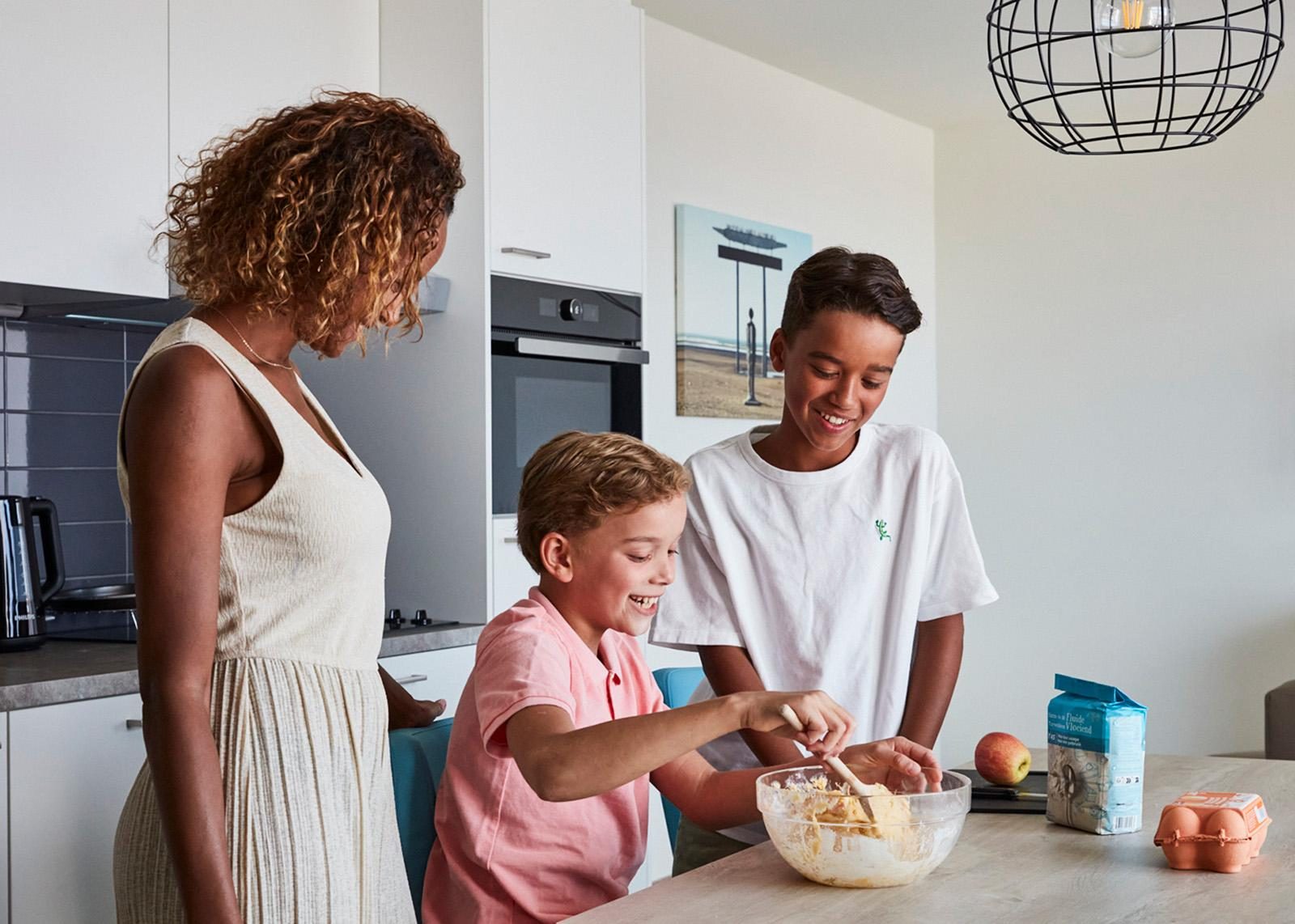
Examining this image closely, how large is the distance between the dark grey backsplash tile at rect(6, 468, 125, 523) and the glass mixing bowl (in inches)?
74.8

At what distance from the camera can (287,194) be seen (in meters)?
1.14

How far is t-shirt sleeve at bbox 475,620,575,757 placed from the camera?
125cm

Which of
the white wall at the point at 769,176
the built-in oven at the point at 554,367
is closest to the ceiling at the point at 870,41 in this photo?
the white wall at the point at 769,176

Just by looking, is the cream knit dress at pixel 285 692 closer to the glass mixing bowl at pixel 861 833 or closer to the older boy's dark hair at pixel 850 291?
the glass mixing bowl at pixel 861 833

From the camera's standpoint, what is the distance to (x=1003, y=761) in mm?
1548

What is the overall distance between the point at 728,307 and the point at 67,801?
2.62 meters

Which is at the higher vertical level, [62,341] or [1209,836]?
[62,341]

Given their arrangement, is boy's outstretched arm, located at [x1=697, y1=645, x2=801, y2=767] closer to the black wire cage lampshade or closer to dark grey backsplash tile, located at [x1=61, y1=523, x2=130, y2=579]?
the black wire cage lampshade

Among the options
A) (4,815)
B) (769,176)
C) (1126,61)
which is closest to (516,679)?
(4,815)

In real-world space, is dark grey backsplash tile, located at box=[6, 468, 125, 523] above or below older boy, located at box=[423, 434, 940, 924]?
above

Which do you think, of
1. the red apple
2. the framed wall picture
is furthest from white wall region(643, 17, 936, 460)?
the red apple

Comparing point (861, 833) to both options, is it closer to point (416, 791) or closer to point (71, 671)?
point (416, 791)

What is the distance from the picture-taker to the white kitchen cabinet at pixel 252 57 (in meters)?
2.49

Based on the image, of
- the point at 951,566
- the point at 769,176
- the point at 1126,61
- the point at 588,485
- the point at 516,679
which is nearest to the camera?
the point at 516,679
